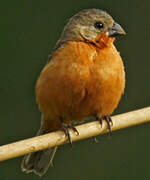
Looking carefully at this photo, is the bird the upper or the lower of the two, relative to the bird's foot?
upper

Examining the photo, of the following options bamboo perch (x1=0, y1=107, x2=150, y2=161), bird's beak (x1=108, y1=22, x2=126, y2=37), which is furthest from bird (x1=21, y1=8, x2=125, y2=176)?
bamboo perch (x1=0, y1=107, x2=150, y2=161)

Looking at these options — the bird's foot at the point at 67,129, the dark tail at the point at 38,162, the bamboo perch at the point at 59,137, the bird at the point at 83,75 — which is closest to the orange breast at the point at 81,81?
the bird at the point at 83,75

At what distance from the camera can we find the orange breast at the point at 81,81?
200 inches

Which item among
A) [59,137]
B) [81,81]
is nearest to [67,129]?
[81,81]

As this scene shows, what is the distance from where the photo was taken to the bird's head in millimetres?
5398

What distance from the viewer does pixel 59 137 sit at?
4.55 m

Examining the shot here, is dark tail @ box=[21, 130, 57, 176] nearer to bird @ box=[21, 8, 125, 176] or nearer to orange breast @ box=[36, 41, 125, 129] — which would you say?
bird @ box=[21, 8, 125, 176]

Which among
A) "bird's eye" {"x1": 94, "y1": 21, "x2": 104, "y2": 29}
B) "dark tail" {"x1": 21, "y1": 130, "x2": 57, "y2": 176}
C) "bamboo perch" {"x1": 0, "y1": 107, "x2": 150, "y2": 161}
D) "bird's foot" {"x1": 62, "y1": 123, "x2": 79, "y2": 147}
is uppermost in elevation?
"bird's eye" {"x1": 94, "y1": 21, "x2": 104, "y2": 29}

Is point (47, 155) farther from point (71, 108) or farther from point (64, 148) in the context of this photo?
point (64, 148)

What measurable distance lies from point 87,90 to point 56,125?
0.71 meters

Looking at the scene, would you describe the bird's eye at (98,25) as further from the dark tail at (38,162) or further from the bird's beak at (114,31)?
the dark tail at (38,162)

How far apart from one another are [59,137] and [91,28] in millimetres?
1275

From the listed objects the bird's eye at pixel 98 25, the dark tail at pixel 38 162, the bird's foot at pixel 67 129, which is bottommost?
the dark tail at pixel 38 162

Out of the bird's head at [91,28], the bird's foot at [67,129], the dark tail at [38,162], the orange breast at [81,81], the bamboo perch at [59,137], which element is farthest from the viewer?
the dark tail at [38,162]
